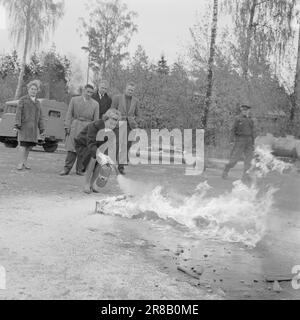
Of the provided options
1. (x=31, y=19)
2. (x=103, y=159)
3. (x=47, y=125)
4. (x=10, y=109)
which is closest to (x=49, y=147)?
(x=47, y=125)

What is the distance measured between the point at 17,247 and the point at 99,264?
30.9 inches

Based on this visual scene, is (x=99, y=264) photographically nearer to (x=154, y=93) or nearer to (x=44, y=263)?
(x=44, y=263)

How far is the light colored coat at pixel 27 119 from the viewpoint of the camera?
988 cm

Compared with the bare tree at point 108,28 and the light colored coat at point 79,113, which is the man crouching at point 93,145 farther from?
the bare tree at point 108,28

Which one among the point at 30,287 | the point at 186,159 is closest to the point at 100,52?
the point at 186,159

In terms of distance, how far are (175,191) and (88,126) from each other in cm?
183

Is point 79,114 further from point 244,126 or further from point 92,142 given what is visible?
point 244,126

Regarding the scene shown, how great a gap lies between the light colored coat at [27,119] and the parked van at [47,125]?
779 centimetres

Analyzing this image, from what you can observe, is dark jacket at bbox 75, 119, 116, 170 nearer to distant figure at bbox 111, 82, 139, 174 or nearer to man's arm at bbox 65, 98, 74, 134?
man's arm at bbox 65, 98, 74, 134

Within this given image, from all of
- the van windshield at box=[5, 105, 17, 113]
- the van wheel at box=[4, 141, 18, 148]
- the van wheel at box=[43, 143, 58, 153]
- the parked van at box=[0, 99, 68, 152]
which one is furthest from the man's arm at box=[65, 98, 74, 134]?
the van windshield at box=[5, 105, 17, 113]

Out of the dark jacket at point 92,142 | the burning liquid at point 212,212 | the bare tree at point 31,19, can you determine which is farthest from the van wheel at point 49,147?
the bare tree at point 31,19

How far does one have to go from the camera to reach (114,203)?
6531 mm

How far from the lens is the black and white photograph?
12.8 feet

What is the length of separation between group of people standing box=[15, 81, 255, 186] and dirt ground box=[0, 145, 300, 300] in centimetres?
111
